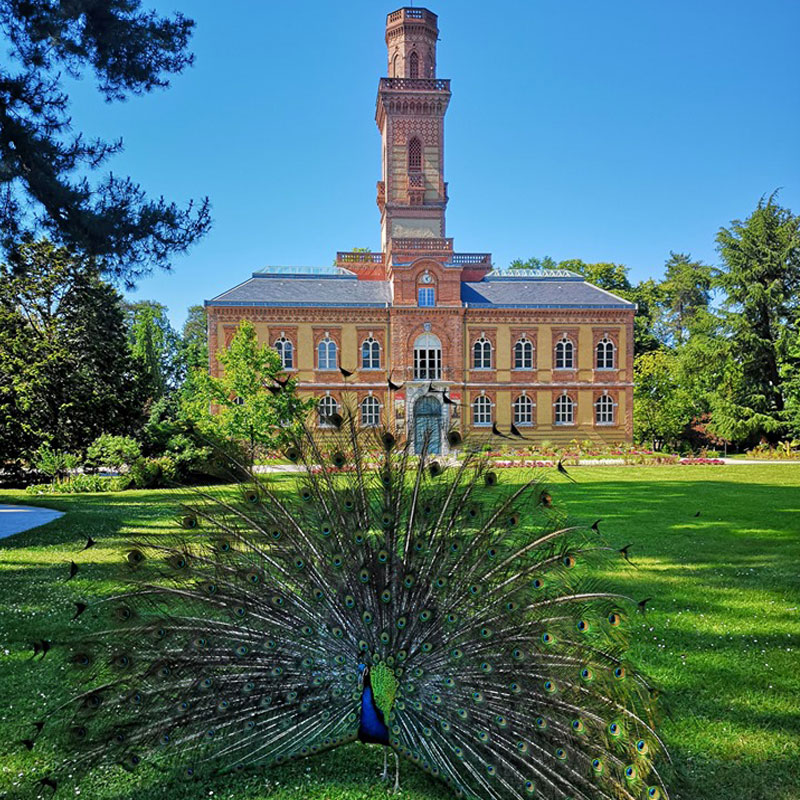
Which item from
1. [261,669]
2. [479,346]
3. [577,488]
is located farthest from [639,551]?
[479,346]

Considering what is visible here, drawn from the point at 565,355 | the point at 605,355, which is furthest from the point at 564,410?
the point at 605,355

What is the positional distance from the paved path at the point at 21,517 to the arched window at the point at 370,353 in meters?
22.2

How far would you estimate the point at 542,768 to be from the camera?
2750mm

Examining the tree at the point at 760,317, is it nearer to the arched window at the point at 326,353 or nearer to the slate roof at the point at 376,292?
the slate roof at the point at 376,292

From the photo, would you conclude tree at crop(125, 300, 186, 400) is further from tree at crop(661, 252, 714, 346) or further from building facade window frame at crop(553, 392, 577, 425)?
tree at crop(661, 252, 714, 346)

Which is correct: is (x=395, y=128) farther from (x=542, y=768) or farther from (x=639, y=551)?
(x=542, y=768)

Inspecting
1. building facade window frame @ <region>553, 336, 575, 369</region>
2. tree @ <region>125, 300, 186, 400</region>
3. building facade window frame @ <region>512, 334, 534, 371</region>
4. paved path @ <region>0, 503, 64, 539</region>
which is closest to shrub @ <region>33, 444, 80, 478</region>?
paved path @ <region>0, 503, 64, 539</region>

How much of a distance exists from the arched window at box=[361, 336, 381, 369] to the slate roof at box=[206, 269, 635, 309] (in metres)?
2.04

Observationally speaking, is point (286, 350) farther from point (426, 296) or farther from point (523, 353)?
point (523, 353)

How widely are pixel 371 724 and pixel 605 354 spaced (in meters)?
34.4

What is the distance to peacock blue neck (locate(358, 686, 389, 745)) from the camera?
292 centimetres

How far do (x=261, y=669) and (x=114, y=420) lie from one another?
18612 mm

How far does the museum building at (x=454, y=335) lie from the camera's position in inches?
1313

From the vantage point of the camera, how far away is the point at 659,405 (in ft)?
114
